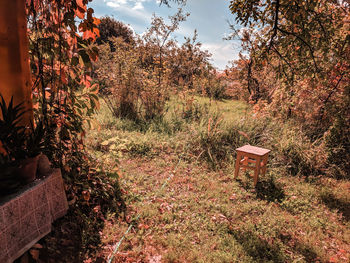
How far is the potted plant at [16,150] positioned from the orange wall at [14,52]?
16 centimetres

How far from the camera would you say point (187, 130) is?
6.27 meters

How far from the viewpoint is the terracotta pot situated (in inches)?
80.4

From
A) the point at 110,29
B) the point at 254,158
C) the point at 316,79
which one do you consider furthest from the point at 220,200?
the point at 110,29

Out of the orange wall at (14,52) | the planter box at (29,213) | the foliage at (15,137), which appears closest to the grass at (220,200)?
the planter box at (29,213)

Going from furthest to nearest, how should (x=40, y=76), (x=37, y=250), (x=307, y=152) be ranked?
1. (x=307, y=152)
2. (x=40, y=76)
3. (x=37, y=250)

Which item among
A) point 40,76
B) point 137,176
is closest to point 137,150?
point 137,176

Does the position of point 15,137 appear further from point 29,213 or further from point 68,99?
point 68,99

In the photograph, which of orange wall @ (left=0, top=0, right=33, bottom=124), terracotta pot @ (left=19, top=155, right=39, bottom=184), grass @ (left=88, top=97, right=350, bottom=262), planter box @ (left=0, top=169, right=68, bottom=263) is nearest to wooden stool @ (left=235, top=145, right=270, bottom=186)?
grass @ (left=88, top=97, right=350, bottom=262)

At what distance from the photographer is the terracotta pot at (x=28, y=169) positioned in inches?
80.4

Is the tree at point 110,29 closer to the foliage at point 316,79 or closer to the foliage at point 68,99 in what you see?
the foliage at point 316,79

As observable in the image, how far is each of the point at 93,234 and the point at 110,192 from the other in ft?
2.33

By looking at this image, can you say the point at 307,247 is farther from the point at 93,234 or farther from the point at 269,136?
the point at 269,136

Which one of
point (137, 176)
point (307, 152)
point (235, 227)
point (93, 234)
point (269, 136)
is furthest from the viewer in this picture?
point (269, 136)

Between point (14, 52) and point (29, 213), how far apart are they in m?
1.47
